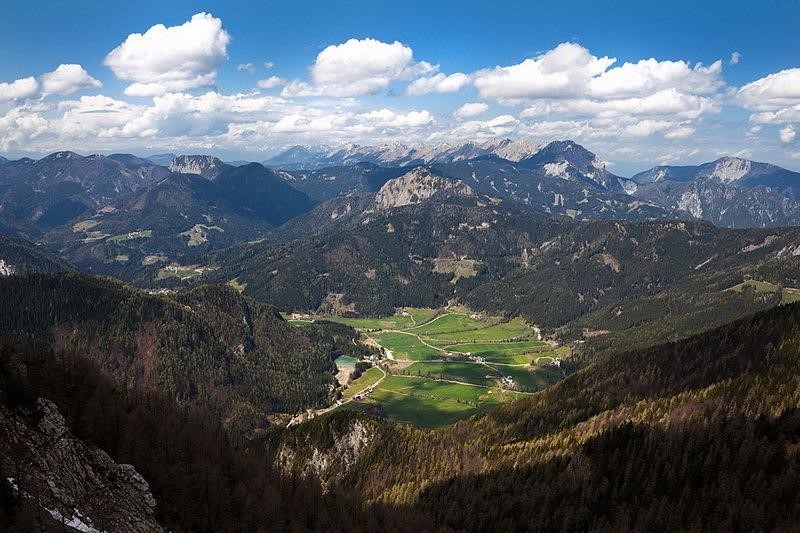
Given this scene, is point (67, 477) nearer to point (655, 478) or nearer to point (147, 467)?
point (147, 467)

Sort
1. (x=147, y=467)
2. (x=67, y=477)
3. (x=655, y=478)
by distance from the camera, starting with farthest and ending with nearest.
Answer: (x=655, y=478) → (x=147, y=467) → (x=67, y=477)

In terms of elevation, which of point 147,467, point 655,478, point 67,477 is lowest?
point 655,478

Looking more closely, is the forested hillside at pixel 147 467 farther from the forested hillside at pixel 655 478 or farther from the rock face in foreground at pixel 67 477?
the forested hillside at pixel 655 478

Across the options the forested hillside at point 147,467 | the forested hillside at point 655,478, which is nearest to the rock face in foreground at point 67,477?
the forested hillside at point 147,467

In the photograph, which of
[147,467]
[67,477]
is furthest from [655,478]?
[67,477]

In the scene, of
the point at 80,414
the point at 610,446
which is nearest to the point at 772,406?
the point at 610,446

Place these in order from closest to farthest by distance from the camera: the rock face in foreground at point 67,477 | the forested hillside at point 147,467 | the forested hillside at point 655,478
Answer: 1. the rock face in foreground at point 67,477
2. the forested hillside at point 147,467
3. the forested hillside at point 655,478

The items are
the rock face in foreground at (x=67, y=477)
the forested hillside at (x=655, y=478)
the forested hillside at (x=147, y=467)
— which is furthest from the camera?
the forested hillside at (x=655, y=478)

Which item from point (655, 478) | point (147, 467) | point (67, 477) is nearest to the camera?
point (67, 477)

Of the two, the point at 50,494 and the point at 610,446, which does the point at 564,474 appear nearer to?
the point at 610,446
